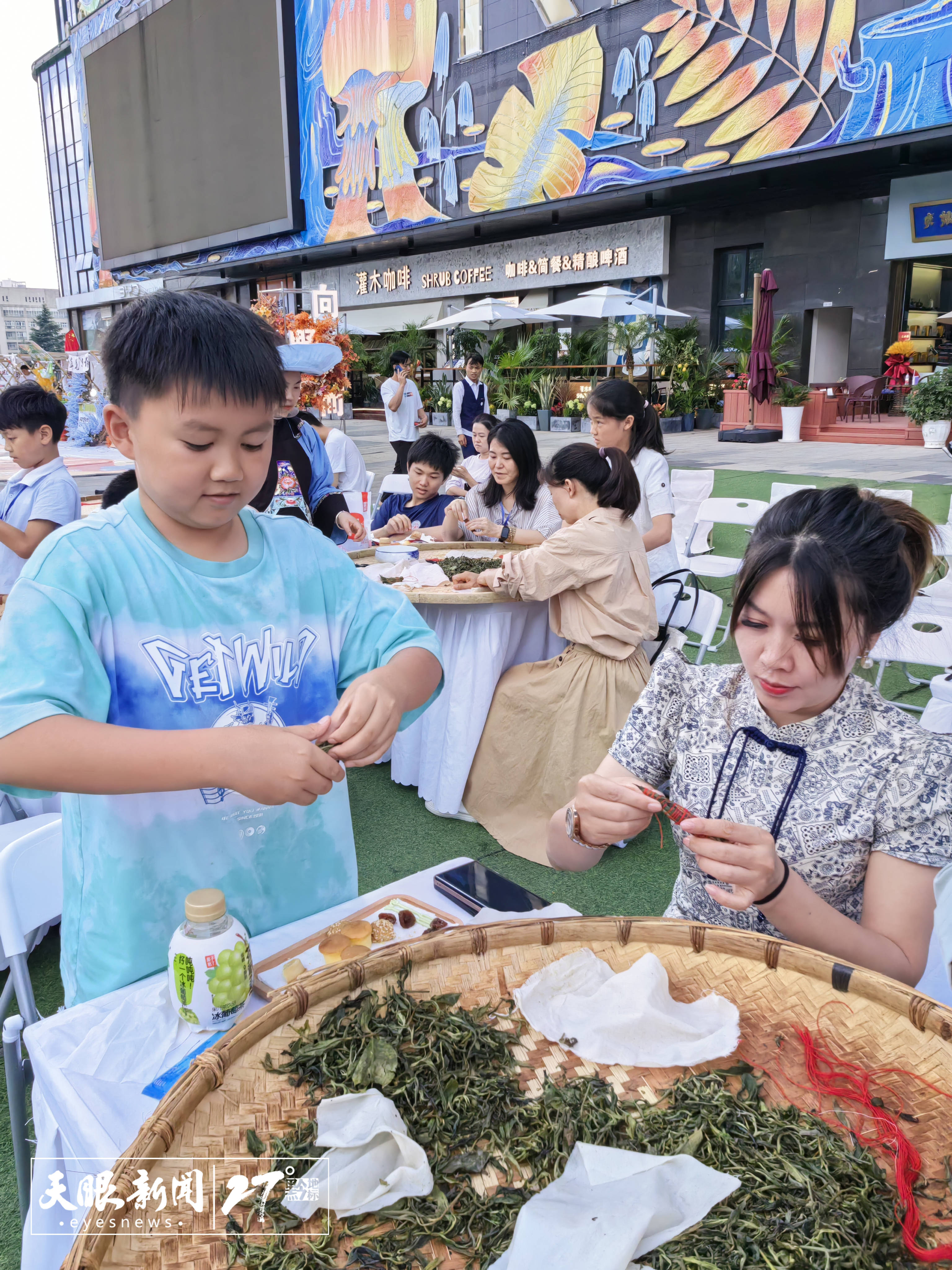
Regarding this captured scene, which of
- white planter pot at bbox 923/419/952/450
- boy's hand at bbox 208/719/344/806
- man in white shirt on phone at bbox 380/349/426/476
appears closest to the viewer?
boy's hand at bbox 208/719/344/806

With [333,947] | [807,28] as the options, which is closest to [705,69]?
[807,28]

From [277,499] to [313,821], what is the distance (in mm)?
2603

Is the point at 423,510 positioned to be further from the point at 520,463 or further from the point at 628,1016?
the point at 628,1016

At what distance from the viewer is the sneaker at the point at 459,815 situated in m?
3.76

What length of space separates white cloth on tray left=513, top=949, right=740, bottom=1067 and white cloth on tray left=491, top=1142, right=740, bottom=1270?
194 mm

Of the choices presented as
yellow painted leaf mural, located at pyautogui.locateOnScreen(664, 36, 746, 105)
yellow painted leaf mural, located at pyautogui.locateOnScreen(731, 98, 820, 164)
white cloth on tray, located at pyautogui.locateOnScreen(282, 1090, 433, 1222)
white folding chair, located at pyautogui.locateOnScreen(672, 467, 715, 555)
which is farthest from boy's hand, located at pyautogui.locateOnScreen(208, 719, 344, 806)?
yellow painted leaf mural, located at pyautogui.locateOnScreen(664, 36, 746, 105)

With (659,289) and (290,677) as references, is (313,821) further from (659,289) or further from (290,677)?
(659,289)

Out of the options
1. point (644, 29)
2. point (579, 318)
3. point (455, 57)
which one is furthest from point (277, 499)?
point (455, 57)

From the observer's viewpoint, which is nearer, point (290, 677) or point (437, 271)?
point (290, 677)

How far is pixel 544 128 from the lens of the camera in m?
18.6

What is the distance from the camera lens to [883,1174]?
923mm

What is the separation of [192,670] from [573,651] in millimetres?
2606

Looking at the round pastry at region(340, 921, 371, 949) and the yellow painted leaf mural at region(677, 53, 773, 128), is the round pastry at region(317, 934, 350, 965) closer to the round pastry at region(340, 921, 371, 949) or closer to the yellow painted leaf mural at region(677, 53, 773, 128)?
the round pastry at region(340, 921, 371, 949)

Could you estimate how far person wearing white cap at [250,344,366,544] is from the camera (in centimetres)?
380
